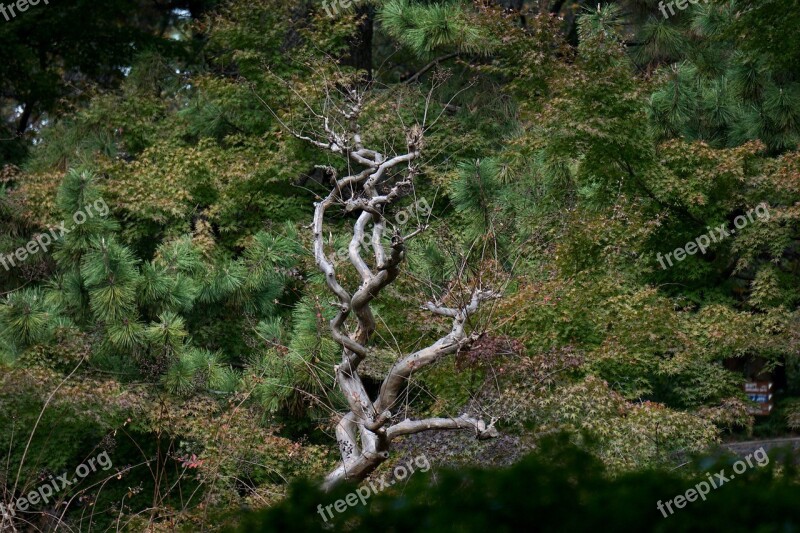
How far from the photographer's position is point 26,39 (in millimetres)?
14898

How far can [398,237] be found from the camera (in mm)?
6629

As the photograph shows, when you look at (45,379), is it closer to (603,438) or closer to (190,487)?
(190,487)

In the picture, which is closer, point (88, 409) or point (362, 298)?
point (362, 298)

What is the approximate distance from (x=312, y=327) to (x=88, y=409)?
92.9 inches

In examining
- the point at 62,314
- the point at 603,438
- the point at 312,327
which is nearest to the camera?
the point at 603,438

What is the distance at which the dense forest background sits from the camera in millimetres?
9047

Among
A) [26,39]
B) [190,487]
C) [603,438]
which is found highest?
[26,39]

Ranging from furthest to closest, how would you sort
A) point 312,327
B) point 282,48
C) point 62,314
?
point 282,48 < point 62,314 < point 312,327

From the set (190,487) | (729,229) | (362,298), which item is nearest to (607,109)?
(729,229)

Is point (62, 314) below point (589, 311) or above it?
above

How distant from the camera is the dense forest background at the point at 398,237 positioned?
905cm

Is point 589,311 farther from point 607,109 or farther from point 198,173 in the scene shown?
point 198,173

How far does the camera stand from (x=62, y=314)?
11.6 m

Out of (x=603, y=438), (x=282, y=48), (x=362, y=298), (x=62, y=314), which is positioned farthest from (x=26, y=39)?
(x=603, y=438)
